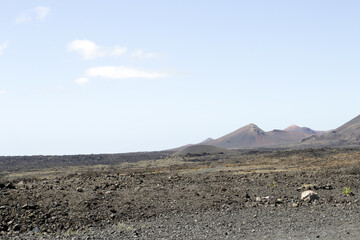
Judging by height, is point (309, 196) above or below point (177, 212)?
below

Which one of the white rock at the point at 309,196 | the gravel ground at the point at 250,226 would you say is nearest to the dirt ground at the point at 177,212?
the gravel ground at the point at 250,226

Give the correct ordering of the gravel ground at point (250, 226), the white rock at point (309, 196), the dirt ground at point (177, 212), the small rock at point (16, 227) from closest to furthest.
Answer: the gravel ground at point (250, 226)
the dirt ground at point (177, 212)
the small rock at point (16, 227)
the white rock at point (309, 196)

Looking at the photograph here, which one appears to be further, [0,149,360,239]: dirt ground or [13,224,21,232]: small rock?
[13,224,21,232]: small rock

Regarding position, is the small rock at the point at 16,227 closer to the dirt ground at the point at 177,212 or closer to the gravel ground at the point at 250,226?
the dirt ground at the point at 177,212

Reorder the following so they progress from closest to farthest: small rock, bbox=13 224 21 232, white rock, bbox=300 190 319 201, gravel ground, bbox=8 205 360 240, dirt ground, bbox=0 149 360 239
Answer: gravel ground, bbox=8 205 360 240 < dirt ground, bbox=0 149 360 239 < small rock, bbox=13 224 21 232 < white rock, bbox=300 190 319 201

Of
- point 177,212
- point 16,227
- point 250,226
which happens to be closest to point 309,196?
point 250,226

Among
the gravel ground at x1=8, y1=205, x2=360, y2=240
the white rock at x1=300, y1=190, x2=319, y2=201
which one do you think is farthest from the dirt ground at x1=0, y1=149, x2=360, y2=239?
the white rock at x1=300, y1=190, x2=319, y2=201

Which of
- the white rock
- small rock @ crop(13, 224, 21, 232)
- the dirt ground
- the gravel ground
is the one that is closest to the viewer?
the gravel ground

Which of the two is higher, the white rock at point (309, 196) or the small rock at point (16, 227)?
the small rock at point (16, 227)

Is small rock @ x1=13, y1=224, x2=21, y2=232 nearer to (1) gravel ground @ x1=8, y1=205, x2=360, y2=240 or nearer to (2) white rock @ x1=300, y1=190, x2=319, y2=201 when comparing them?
(1) gravel ground @ x1=8, y1=205, x2=360, y2=240

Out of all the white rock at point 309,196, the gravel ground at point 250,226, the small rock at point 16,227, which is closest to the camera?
the gravel ground at point 250,226

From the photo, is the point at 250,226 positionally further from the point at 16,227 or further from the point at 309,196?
the point at 16,227

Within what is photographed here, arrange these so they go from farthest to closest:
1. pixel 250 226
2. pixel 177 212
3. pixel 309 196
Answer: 1. pixel 309 196
2. pixel 177 212
3. pixel 250 226

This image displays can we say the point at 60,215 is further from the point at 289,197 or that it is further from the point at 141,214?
the point at 289,197
